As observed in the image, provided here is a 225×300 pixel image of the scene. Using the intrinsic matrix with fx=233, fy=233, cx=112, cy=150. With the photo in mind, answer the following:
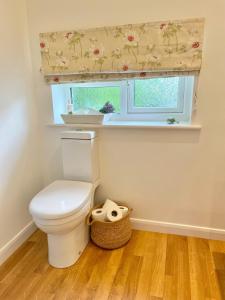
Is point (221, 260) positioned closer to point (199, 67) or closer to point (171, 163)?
point (171, 163)

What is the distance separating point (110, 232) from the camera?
5.82 ft

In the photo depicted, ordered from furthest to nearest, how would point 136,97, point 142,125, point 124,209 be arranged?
point 136,97, point 124,209, point 142,125

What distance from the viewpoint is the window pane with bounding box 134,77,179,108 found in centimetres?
191

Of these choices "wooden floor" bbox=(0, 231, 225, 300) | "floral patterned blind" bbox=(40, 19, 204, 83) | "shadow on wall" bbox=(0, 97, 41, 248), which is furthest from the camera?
"shadow on wall" bbox=(0, 97, 41, 248)

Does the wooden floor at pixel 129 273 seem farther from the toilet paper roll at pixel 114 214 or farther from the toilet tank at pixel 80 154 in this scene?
the toilet tank at pixel 80 154

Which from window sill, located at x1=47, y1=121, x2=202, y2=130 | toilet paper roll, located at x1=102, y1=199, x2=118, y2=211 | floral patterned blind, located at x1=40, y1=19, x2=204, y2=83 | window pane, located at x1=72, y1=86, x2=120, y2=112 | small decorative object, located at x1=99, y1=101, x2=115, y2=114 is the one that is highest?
floral patterned blind, located at x1=40, y1=19, x2=204, y2=83

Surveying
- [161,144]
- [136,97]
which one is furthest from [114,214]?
[136,97]

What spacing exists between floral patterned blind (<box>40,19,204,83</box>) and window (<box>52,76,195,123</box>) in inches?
7.8

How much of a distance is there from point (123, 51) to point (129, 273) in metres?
1.56

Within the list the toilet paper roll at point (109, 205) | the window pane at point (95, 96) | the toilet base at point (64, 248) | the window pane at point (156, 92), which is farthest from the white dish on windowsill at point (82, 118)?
the toilet base at point (64, 248)

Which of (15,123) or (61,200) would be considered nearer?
(61,200)

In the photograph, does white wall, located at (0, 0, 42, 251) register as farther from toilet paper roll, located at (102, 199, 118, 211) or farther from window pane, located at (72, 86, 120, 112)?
toilet paper roll, located at (102, 199, 118, 211)

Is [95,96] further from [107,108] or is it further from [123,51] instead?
[123,51]

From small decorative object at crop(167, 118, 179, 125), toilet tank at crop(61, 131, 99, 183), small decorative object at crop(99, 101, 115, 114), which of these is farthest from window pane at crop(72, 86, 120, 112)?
small decorative object at crop(167, 118, 179, 125)
